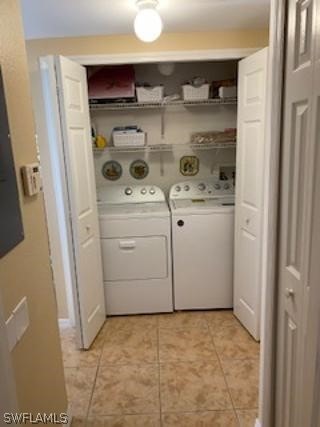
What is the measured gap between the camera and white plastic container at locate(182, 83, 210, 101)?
2.69 meters

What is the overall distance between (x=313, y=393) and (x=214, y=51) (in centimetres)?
220

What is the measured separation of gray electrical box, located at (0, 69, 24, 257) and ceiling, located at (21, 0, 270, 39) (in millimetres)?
1039

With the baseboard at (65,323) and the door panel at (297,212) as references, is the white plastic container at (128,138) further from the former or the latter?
the door panel at (297,212)

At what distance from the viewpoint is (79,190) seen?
2.21m

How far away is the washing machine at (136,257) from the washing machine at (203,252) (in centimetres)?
8

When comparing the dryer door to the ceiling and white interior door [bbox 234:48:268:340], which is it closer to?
white interior door [bbox 234:48:268:340]

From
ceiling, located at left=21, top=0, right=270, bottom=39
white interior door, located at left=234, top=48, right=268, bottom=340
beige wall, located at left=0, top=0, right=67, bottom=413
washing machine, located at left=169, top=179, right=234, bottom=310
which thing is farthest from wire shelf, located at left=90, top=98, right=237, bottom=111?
beige wall, located at left=0, top=0, right=67, bottom=413

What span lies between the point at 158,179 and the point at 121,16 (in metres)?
1.49

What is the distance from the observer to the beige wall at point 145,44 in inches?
90.8

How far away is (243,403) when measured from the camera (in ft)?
6.10

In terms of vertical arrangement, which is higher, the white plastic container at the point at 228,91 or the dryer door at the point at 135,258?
the white plastic container at the point at 228,91

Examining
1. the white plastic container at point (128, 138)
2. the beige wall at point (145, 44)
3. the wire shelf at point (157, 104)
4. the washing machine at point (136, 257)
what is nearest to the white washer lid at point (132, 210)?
the washing machine at point (136, 257)

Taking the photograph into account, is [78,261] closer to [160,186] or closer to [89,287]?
[89,287]

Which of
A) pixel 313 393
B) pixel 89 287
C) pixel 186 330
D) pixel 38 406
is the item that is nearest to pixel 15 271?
pixel 38 406
